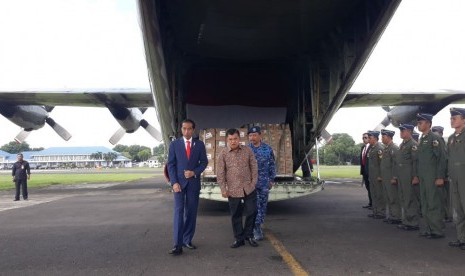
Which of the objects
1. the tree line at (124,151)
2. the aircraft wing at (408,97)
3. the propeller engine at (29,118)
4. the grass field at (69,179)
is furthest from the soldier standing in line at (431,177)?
the tree line at (124,151)

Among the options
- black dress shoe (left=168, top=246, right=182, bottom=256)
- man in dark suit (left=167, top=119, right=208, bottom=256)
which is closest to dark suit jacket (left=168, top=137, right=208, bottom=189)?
man in dark suit (left=167, top=119, right=208, bottom=256)

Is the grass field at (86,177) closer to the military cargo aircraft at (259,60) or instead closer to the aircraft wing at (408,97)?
the aircraft wing at (408,97)

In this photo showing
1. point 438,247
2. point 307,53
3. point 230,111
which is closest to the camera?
point 438,247

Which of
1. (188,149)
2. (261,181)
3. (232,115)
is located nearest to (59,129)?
(232,115)

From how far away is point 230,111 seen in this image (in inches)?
440

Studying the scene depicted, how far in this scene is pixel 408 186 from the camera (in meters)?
6.99

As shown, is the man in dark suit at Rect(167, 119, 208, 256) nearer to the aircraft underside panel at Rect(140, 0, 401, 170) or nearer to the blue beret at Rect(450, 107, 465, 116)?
the aircraft underside panel at Rect(140, 0, 401, 170)

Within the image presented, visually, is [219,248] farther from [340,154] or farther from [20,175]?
[340,154]

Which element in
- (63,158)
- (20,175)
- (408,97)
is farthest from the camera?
(63,158)

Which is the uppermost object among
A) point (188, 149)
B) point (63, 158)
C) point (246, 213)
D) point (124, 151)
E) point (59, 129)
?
point (124, 151)

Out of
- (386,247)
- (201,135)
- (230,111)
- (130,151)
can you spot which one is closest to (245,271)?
(386,247)

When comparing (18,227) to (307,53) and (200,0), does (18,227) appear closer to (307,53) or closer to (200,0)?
(200,0)

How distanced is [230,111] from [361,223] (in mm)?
5002

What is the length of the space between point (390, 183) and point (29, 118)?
14.3m
